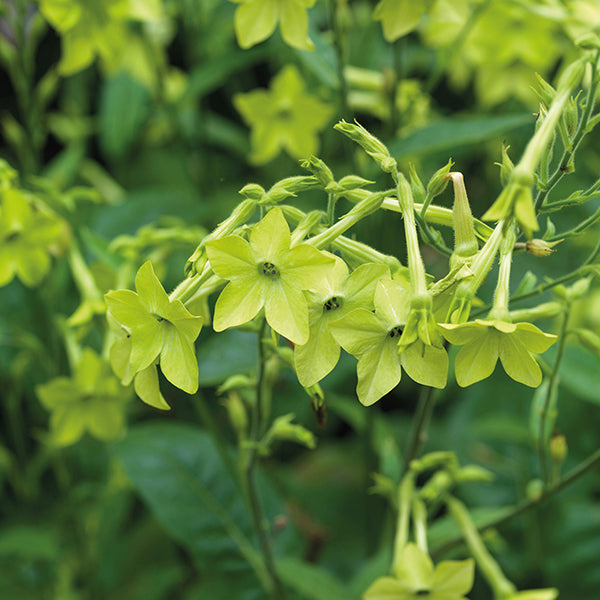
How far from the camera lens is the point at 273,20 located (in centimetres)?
107

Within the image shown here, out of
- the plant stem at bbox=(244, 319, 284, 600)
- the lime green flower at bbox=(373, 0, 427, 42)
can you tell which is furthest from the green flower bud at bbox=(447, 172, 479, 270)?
the lime green flower at bbox=(373, 0, 427, 42)

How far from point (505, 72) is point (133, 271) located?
47.7 inches

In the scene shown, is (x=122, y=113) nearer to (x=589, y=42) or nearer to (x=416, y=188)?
(x=416, y=188)

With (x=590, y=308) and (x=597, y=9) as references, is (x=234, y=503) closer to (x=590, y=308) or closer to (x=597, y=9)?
(x=590, y=308)

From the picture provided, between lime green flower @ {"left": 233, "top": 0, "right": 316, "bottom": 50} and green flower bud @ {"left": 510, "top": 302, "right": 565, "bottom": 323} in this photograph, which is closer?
green flower bud @ {"left": 510, "top": 302, "right": 565, "bottom": 323}

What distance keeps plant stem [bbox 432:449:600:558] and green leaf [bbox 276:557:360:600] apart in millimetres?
159

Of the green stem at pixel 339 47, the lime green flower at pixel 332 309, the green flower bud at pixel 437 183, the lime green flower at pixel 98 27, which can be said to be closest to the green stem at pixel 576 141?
the green flower bud at pixel 437 183

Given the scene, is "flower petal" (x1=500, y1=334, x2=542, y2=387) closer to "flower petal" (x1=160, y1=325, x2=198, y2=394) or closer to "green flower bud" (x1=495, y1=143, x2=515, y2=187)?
"green flower bud" (x1=495, y1=143, x2=515, y2=187)

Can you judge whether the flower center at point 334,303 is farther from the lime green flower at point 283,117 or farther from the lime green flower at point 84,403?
the lime green flower at point 283,117

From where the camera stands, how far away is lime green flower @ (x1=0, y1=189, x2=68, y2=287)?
1085 millimetres

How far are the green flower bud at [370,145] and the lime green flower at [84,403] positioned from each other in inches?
27.4

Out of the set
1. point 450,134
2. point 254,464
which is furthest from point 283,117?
point 254,464

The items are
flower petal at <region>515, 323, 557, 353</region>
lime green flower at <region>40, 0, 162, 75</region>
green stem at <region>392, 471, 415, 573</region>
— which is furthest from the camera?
lime green flower at <region>40, 0, 162, 75</region>

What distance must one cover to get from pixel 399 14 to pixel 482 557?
843 millimetres
